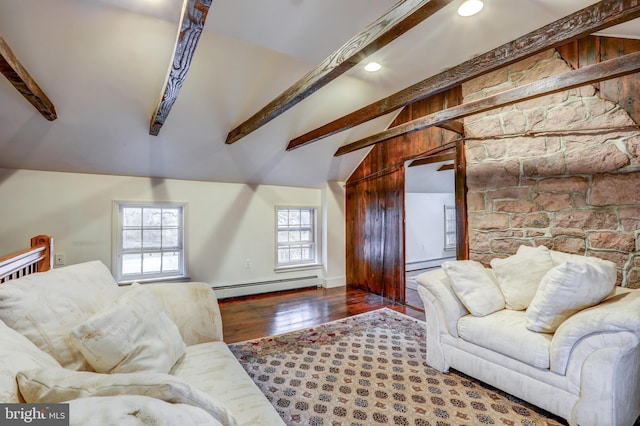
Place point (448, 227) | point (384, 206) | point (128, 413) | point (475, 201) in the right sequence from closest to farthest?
point (128, 413) < point (475, 201) < point (384, 206) < point (448, 227)

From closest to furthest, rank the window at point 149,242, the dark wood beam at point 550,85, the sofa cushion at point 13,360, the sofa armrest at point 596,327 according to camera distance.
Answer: the sofa cushion at point 13,360
the sofa armrest at point 596,327
the dark wood beam at point 550,85
the window at point 149,242

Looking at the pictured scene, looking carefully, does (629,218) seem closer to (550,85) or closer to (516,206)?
(516,206)

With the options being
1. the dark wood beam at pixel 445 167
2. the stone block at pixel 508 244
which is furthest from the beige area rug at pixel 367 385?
the dark wood beam at pixel 445 167

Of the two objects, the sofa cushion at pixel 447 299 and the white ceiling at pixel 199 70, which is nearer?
the white ceiling at pixel 199 70

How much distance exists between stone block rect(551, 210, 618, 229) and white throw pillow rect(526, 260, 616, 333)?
720mm

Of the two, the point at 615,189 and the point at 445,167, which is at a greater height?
the point at 445,167

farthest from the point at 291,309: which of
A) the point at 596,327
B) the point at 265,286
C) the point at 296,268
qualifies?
the point at 596,327

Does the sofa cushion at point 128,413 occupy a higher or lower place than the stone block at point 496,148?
lower

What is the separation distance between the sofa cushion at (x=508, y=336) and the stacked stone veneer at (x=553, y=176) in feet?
3.14

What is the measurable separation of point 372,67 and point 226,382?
291cm

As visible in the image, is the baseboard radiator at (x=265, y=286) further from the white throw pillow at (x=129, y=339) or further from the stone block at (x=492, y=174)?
the white throw pillow at (x=129, y=339)

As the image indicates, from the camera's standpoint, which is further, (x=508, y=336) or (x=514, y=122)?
(x=514, y=122)

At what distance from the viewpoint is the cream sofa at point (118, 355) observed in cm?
74

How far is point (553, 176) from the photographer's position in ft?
8.87
